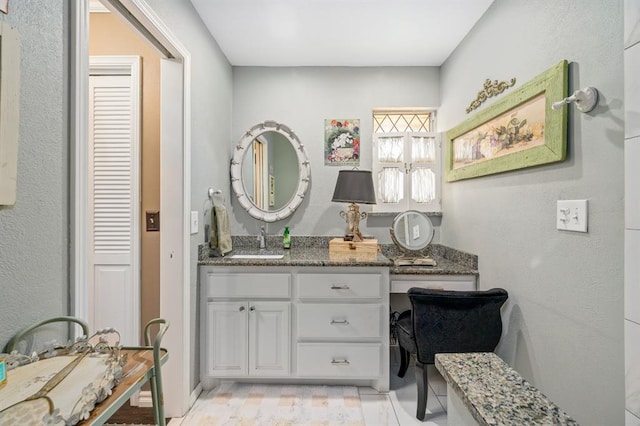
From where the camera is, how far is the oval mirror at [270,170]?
275cm

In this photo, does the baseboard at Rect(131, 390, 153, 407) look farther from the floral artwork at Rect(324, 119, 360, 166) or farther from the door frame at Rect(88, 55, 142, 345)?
the floral artwork at Rect(324, 119, 360, 166)

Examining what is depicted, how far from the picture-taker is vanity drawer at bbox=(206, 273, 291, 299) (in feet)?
7.06

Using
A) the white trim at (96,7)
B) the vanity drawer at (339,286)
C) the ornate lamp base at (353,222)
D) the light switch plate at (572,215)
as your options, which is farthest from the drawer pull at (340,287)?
the white trim at (96,7)

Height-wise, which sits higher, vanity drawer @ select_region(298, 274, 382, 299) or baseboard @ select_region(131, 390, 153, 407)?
vanity drawer @ select_region(298, 274, 382, 299)

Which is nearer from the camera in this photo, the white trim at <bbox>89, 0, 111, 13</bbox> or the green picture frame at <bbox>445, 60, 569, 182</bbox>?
the green picture frame at <bbox>445, 60, 569, 182</bbox>

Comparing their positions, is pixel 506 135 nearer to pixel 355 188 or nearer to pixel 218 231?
pixel 355 188

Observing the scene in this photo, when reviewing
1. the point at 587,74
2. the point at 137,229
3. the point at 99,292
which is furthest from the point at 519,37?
the point at 99,292

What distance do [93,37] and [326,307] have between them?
90.3 inches

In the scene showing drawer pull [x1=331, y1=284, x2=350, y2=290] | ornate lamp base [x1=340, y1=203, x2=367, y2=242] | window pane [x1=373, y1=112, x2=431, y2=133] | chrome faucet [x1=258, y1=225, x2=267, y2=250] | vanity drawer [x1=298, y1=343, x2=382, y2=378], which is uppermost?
window pane [x1=373, y1=112, x2=431, y2=133]

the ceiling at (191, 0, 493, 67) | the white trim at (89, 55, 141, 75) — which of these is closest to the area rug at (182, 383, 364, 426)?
the white trim at (89, 55, 141, 75)

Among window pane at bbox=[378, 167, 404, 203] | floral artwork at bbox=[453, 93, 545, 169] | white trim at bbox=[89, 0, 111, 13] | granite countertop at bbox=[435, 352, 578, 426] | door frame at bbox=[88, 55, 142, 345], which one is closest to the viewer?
granite countertop at bbox=[435, 352, 578, 426]

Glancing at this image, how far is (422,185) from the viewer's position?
2701 millimetres

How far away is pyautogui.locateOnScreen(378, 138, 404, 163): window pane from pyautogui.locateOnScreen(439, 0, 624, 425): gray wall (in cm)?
79

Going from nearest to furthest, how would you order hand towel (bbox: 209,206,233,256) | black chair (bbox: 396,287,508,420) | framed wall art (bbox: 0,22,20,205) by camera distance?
framed wall art (bbox: 0,22,20,205) < black chair (bbox: 396,287,508,420) < hand towel (bbox: 209,206,233,256)
